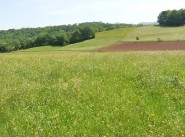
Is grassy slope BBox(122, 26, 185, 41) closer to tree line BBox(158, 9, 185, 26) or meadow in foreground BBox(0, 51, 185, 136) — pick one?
tree line BBox(158, 9, 185, 26)

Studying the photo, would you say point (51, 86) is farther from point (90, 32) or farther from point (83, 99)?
point (90, 32)

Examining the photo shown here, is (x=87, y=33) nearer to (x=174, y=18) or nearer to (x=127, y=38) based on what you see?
(x=127, y=38)

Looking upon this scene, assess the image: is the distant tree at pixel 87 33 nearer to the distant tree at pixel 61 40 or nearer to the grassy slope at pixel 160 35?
the distant tree at pixel 61 40

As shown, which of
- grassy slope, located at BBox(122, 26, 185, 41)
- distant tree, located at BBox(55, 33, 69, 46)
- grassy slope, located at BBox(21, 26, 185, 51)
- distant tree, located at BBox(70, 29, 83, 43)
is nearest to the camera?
grassy slope, located at BBox(122, 26, 185, 41)

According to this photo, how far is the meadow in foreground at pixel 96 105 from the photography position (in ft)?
28.6

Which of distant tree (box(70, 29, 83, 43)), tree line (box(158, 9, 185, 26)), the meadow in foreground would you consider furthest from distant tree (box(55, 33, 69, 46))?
the meadow in foreground

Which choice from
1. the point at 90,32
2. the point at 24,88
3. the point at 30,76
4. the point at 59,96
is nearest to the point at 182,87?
the point at 59,96

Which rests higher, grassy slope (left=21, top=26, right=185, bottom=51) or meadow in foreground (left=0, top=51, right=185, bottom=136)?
meadow in foreground (left=0, top=51, right=185, bottom=136)

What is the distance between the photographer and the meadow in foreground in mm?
8711

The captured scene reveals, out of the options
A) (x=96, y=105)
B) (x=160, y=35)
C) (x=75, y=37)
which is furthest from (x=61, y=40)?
(x=96, y=105)

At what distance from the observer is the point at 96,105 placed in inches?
418

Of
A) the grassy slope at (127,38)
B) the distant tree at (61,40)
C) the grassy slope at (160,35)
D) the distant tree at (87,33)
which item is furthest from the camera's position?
the distant tree at (61,40)

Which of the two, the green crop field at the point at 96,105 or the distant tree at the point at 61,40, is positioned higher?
the green crop field at the point at 96,105

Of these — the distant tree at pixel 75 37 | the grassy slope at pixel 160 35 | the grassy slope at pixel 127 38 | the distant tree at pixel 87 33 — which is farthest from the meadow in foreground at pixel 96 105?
the distant tree at pixel 75 37
